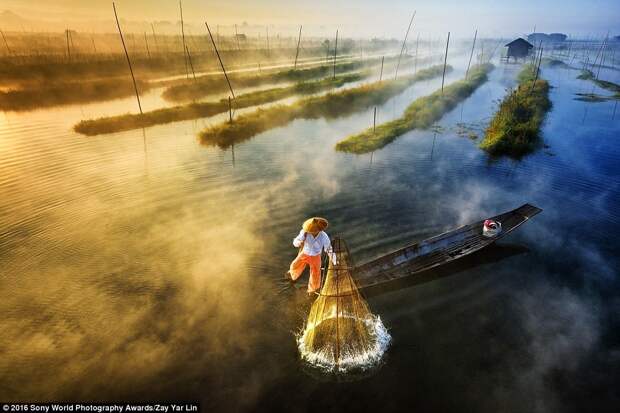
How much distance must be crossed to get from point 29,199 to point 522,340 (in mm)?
14878

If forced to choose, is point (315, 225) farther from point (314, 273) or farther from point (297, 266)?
point (297, 266)

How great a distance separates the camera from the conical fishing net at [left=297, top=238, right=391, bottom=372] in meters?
6.02

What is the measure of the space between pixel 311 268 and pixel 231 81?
3184 centimetres

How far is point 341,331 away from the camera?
6418 millimetres

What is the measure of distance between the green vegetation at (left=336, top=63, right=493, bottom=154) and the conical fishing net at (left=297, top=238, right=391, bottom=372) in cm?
1095

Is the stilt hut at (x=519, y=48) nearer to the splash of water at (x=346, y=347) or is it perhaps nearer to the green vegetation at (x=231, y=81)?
the green vegetation at (x=231, y=81)

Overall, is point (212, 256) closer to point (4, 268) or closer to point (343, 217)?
point (343, 217)

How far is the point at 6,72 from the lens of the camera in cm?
2984

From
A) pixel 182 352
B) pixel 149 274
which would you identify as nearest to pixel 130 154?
pixel 149 274

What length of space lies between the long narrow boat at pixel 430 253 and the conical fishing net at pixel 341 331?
0.83 meters

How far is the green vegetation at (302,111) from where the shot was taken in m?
18.5

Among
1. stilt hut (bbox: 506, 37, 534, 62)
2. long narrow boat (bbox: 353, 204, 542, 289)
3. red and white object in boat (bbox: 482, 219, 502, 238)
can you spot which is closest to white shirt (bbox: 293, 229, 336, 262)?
long narrow boat (bbox: 353, 204, 542, 289)

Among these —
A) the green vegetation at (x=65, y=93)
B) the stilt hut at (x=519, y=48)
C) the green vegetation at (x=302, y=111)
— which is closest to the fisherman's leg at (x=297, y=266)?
the green vegetation at (x=302, y=111)

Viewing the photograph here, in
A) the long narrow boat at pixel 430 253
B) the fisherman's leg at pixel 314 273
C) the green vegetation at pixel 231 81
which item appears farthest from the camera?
the green vegetation at pixel 231 81
